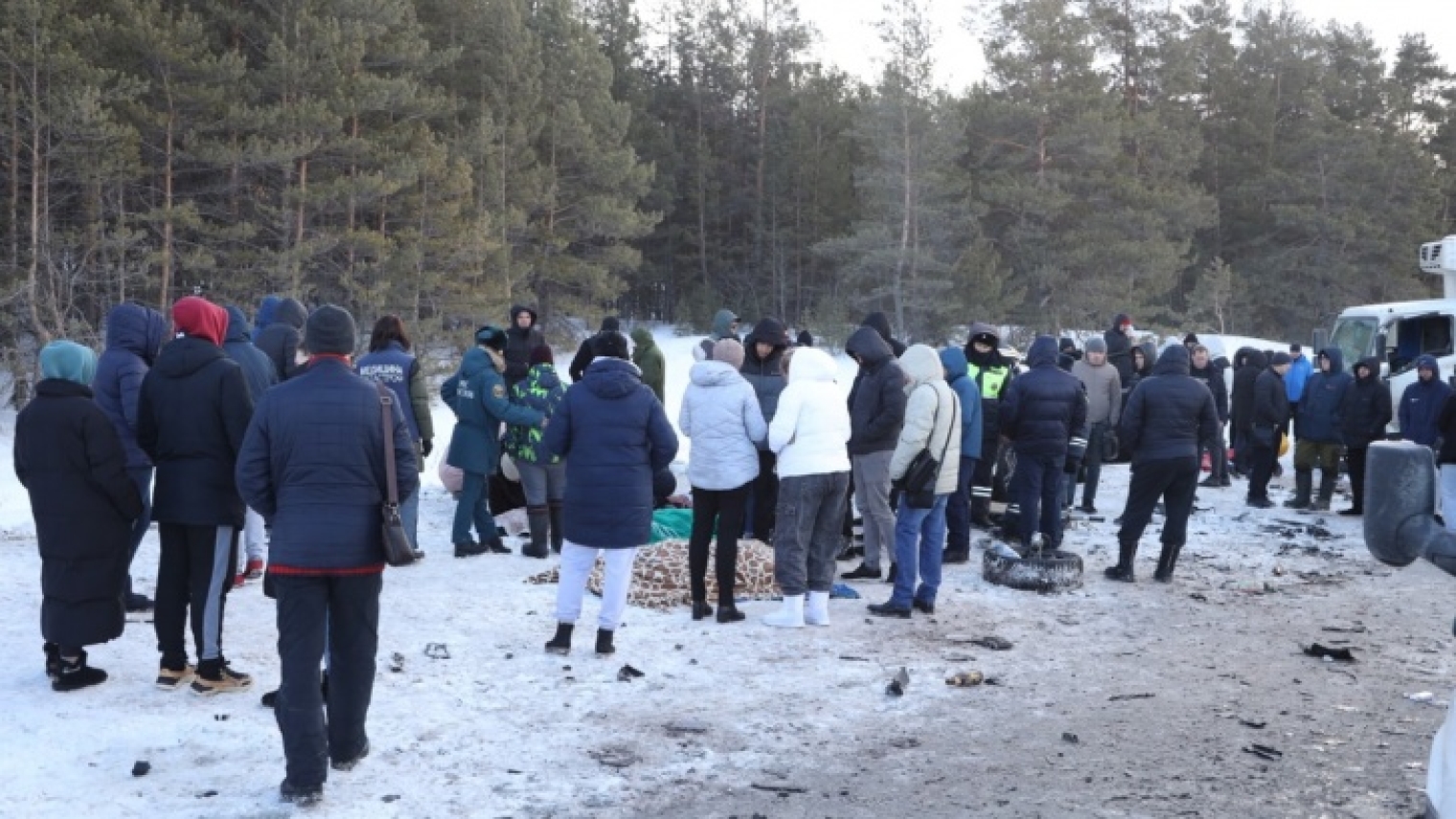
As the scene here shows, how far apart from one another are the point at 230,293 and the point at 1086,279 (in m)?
22.4

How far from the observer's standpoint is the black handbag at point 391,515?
463cm

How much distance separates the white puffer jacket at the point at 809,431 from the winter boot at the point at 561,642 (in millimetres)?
1725

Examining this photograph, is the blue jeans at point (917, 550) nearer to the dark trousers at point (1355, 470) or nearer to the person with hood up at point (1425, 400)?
the person with hood up at point (1425, 400)

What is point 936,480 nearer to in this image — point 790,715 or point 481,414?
point 790,715

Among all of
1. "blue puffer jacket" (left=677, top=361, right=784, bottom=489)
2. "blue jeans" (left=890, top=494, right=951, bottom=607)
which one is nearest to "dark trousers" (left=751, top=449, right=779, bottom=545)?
"blue jeans" (left=890, top=494, right=951, bottom=607)

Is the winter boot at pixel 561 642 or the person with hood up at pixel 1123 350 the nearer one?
the winter boot at pixel 561 642

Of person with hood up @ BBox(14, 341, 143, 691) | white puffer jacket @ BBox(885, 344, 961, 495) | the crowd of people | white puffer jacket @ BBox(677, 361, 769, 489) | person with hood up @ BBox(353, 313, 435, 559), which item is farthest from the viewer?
person with hood up @ BBox(353, 313, 435, 559)

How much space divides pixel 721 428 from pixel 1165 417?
13.3 ft

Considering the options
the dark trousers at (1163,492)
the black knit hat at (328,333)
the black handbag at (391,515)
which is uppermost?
the black knit hat at (328,333)

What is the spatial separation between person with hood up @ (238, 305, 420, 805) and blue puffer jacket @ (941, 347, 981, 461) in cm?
582

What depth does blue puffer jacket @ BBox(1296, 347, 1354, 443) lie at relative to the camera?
527 inches

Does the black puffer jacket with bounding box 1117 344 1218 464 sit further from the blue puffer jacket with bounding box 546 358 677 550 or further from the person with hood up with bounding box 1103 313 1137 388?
the person with hood up with bounding box 1103 313 1137 388

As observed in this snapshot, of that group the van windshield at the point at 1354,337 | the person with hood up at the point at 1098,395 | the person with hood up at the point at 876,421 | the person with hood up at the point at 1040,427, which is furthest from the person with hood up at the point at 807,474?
the van windshield at the point at 1354,337

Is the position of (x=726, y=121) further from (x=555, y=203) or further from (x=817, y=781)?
(x=817, y=781)
